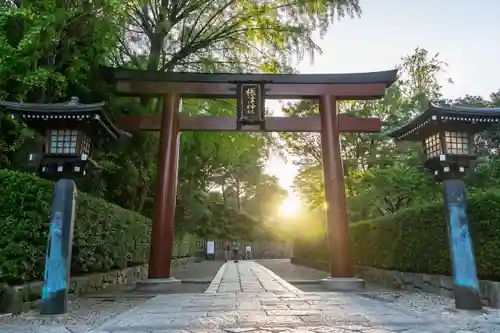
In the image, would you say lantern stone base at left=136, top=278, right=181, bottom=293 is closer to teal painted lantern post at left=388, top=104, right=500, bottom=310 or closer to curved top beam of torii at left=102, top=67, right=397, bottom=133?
curved top beam of torii at left=102, top=67, right=397, bottom=133

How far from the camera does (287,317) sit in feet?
17.5

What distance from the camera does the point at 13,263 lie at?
583 centimetres

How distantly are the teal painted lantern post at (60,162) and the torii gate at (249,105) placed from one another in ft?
10.7

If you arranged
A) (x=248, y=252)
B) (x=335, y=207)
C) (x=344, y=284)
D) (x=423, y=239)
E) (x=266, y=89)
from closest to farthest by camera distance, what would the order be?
(x=423, y=239) < (x=344, y=284) < (x=335, y=207) < (x=266, y=89) < (x=248, y=252)

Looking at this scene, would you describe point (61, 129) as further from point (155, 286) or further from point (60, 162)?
point (155, 286)

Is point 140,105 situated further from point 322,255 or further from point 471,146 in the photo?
point 322,255

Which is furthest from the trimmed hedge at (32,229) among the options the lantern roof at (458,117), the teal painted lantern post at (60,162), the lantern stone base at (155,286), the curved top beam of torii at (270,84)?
the lantern roof at (458,117)

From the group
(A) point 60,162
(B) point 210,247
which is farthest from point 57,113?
(B) point 210,247

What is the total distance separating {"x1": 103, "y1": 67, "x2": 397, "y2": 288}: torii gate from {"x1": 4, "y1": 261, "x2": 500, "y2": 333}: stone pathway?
2880mm

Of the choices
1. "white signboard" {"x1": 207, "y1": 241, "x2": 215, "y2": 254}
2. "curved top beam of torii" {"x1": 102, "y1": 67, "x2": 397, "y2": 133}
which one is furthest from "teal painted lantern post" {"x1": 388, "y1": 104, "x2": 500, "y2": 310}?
"white signboard" {"x1": 207, "y1": 241, "x2": 215, "y2": 254}

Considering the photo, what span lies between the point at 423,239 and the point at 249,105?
16.8 ft

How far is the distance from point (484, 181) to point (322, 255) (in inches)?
300

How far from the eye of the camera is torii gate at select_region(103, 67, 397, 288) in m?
9.73

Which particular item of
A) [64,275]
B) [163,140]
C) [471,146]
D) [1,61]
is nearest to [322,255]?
[163,140]
